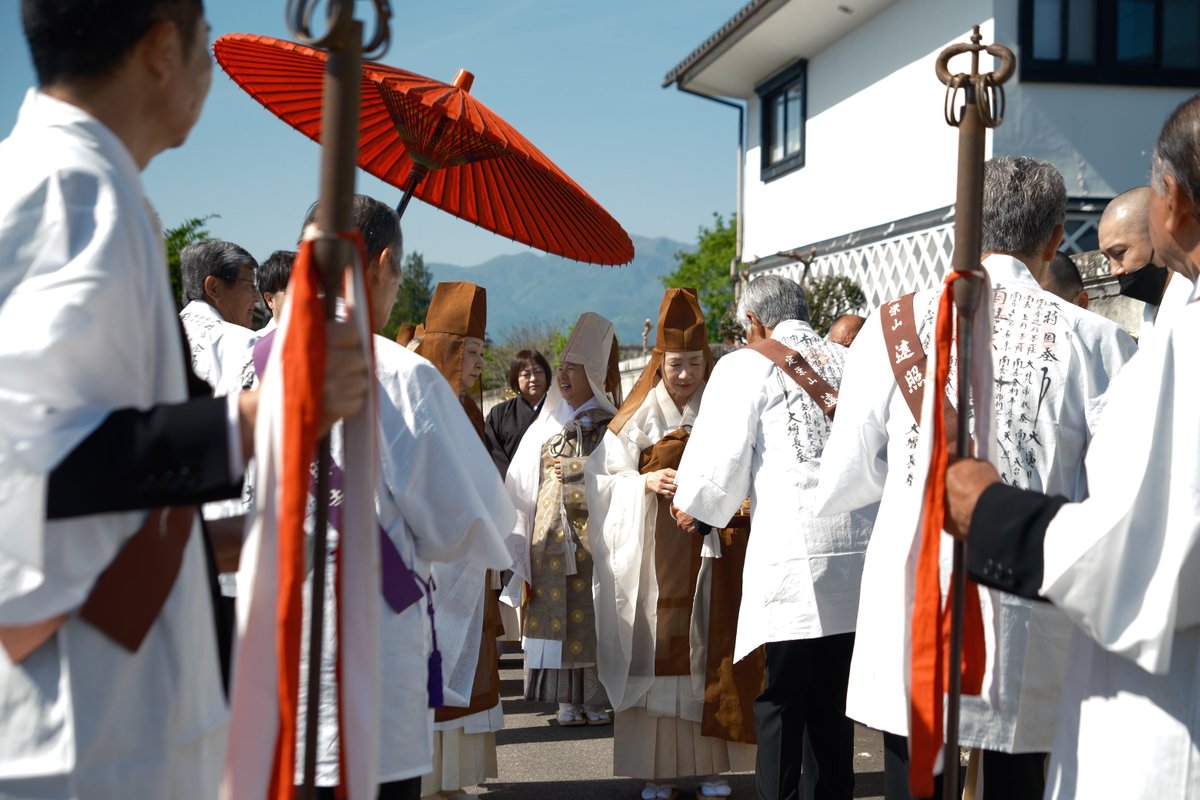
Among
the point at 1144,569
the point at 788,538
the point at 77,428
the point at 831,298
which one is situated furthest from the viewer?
the point at 831,298

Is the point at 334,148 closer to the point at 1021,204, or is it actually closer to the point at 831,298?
the point at 1021,204

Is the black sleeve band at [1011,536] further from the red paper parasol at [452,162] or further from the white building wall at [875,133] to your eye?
the white building wall at [875,133]

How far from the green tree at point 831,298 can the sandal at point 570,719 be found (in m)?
8.32

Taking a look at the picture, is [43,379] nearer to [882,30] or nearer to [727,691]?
[727,691]

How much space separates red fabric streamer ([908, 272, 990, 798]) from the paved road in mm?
3698

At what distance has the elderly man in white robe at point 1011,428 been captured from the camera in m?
3.11

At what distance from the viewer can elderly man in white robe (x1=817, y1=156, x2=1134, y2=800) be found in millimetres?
3111

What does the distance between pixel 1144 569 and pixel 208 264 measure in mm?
4055

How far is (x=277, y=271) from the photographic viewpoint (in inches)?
151

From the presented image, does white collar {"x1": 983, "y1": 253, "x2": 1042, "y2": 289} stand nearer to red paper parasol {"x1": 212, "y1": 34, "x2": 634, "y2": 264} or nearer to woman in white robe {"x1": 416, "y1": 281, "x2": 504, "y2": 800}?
red paper parasol {"x1": 212, "y1": 34, "x2": 634, "y2": 264}

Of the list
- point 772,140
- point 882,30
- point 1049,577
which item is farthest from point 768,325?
point 772,140

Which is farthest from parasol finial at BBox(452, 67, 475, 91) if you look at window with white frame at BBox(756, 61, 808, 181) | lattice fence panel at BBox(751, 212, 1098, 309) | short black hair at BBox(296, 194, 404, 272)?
window with white frame at BBox(756, 61, 808, 181)

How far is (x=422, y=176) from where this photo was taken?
414 cm

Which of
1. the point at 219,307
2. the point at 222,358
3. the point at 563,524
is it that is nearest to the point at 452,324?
the point at 219,307
